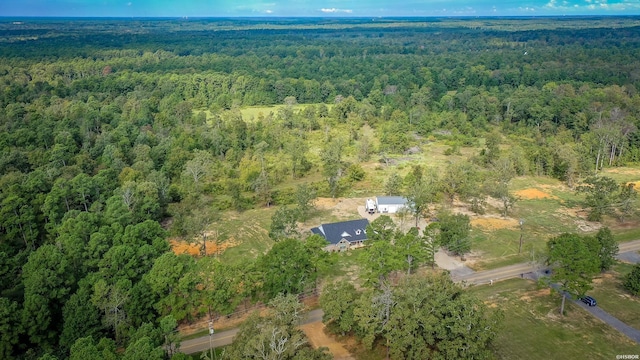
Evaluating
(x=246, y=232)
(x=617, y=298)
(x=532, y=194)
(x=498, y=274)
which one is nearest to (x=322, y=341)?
(x=498, y=274)

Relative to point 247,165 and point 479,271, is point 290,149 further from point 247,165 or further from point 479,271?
point 479,271

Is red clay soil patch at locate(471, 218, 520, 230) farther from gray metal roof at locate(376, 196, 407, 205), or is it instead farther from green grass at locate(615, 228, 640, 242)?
green grass at locate(615, 228, 640, 242)

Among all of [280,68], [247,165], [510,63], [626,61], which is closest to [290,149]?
[247,165]

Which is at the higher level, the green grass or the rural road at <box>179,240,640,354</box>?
the rural road at <box>179,240,640,354</box>

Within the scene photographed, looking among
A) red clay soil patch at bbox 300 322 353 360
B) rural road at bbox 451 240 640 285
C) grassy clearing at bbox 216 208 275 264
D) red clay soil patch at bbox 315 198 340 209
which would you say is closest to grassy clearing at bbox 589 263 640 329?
rural road at bbox 451 240 640 285

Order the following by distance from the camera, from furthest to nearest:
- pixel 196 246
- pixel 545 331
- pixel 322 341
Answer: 1. pixel 196 246
2. pixel 545 331
3. pixel 322 341

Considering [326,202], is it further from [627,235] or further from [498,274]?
[627,235]

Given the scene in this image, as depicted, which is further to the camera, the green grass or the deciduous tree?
the green grass
